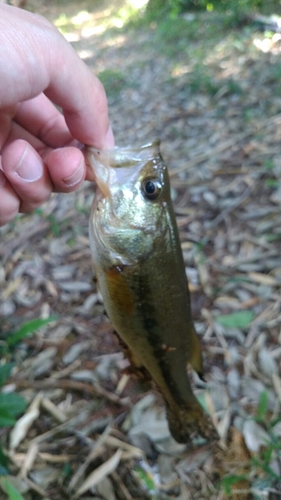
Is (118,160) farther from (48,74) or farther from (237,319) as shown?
(237,319)

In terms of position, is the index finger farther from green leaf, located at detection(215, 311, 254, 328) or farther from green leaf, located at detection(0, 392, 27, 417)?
green leaf, located at detection(215, 311, 254, 328)

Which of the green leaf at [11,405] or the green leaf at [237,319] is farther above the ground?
the green leaf at [11,405]

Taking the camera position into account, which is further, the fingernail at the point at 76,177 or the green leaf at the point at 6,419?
the green leaf at the point at 6,419

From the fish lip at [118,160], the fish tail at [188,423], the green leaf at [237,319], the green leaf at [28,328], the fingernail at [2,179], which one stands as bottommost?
the green leaf at [237,319]

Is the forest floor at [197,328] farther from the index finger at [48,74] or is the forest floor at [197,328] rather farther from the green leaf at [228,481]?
the index finger at [48,74]

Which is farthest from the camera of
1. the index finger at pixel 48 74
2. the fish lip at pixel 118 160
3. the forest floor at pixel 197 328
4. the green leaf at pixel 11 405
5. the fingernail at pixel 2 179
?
the forest floor at pixel 197 328

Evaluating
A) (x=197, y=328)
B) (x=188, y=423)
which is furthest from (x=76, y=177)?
(x=197, y=328)

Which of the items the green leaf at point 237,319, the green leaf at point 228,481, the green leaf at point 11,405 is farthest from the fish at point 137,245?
the green leaf at point 237,319

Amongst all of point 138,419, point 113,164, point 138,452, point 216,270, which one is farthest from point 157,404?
point 113,164

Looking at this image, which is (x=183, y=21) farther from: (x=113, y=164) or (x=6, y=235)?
(x=113, y=164)
